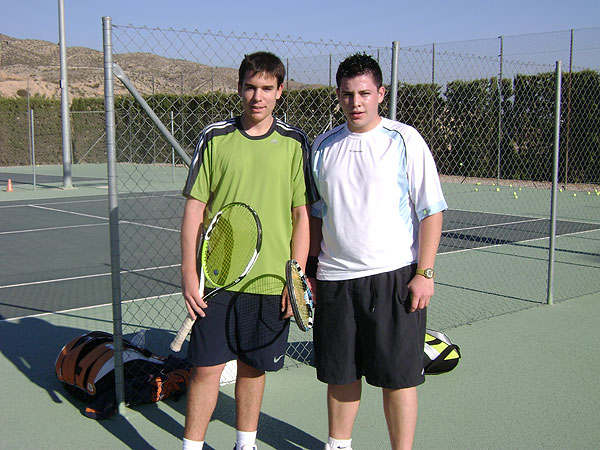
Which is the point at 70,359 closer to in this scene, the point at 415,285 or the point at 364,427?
the point at 364,427

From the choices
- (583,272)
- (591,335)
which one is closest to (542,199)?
(583,272)

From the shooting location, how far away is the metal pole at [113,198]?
338 cm

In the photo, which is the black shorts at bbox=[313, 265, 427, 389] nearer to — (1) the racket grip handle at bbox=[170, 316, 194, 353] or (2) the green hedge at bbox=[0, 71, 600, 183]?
(1) the racket grip handle at bbox=[170, 316, 194, 353]

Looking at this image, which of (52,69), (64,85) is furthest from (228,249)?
(52,69)

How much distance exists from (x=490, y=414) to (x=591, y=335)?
179cm

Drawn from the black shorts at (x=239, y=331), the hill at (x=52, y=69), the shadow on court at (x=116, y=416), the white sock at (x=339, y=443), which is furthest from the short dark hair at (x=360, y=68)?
the hill at (x=52, y=69)

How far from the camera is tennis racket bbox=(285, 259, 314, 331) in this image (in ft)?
8.77

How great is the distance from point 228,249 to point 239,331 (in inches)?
13.9

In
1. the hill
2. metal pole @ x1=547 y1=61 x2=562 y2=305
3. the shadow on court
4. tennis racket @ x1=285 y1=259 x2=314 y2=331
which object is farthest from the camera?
the hill

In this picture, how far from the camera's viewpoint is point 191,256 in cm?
279

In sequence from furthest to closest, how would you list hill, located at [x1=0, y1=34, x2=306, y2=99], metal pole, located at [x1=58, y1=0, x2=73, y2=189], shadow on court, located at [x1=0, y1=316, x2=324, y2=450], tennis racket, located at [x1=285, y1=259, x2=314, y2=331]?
hill, located at [x1=0, y1=34, x2=306, y2=99] → metal pole, located at [x1=58, y1=0, x2=73, y2=189] → shadow on court, located at [x1=0, y1=316, x2=324, y2=450] → tennis racket, located at [x1=285, y1=259, x2=314, y2=331]

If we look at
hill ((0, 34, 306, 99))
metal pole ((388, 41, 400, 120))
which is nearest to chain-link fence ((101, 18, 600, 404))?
metal pole ((388, 41, 400, 120))

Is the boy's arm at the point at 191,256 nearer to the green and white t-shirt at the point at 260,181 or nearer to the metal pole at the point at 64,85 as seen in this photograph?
the green and white t-shirt at the point at 260,181

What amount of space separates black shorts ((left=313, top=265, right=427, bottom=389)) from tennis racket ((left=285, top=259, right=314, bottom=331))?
0.35 feet
